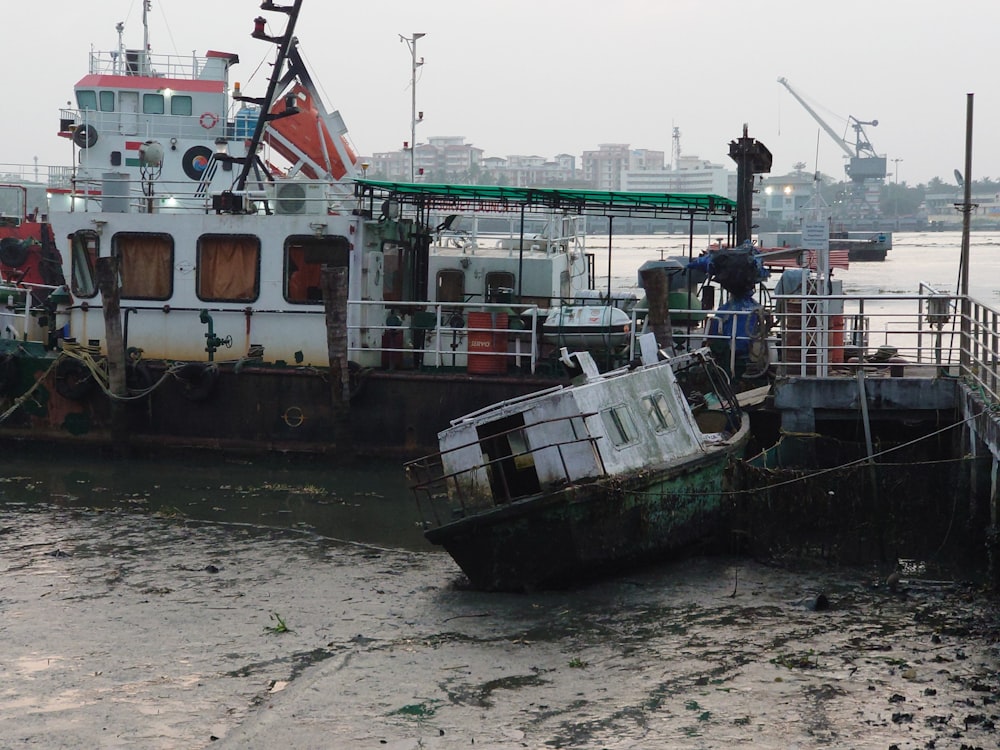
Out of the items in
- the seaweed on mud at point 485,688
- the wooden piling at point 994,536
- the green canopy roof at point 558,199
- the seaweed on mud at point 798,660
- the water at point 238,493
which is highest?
the green canopy roof at point 558,199

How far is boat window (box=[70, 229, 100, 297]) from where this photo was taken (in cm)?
1902

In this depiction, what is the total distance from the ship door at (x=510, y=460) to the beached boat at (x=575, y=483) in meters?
0.01

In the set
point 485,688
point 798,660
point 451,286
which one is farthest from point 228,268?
point 798,660

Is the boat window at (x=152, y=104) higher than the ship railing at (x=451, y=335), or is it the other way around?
the boat window at (x=152, y=104)

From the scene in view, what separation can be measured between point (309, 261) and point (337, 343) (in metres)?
2.11

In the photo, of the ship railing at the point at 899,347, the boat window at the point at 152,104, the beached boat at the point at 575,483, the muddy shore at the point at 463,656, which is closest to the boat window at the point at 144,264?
the muddy shore at the point at 463,656

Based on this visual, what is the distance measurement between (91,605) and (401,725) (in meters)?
4.41

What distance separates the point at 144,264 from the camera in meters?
19.0

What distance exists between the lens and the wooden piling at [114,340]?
1747 centimetres

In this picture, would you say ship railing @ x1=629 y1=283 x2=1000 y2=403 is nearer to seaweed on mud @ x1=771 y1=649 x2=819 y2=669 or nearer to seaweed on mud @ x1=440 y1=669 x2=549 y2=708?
seaweed on mud @ x1=771 y1=649 x2=819 y2=669

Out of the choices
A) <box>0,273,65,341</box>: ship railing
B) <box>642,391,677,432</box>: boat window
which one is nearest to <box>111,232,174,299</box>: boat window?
<box>0,273,65,341</box>: ship railing

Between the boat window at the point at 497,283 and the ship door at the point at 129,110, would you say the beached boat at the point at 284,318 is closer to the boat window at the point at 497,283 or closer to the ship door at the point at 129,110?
the boat window at the point at 497,283

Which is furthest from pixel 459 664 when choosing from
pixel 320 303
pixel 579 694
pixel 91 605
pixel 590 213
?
pixel 590 213

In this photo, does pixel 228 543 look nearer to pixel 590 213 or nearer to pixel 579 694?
pixel 579 694
